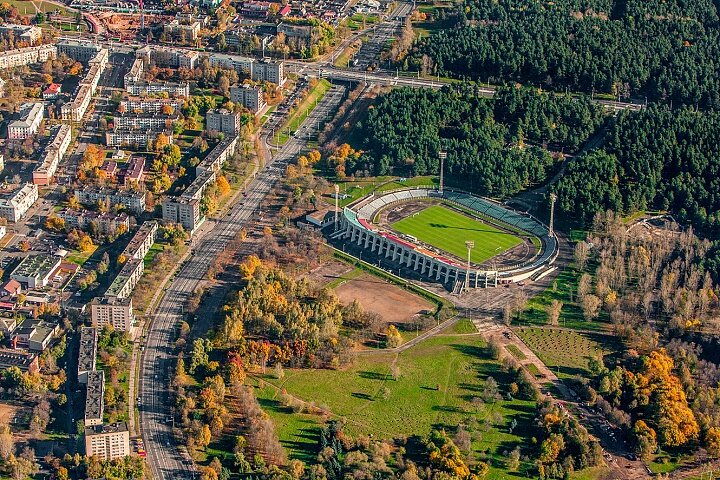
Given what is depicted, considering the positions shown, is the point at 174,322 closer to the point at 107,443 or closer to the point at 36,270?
the point at 36,270

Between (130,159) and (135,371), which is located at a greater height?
(130,159)

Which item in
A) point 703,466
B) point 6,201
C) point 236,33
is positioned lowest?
point 703,466

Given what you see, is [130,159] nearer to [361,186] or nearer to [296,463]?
[361,186]

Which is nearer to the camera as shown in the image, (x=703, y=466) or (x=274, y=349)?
(x=703, y=466)

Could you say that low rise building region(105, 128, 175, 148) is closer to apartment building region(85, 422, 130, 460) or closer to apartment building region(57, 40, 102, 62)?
apartment building region(57, 40, 102, 62)

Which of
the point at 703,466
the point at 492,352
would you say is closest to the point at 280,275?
the point at 492,352

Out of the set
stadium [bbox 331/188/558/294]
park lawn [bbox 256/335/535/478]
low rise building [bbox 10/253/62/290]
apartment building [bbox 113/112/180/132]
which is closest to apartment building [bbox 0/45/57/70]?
apartment building [bbox 113/112/180/132]
